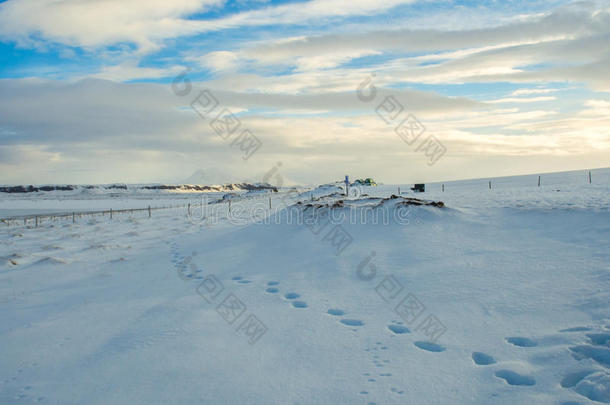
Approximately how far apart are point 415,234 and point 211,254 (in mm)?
5403

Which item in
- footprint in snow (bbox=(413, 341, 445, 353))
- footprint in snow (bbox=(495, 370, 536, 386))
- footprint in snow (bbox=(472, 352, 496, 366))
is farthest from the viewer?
footprint in snow (bbox=(413, 341, 445, 353))

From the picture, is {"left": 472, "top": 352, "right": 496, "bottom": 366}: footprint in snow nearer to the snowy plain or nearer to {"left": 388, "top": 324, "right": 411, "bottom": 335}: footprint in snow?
the snowy plain

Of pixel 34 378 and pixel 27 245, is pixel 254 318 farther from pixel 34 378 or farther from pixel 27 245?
pixel 27 245

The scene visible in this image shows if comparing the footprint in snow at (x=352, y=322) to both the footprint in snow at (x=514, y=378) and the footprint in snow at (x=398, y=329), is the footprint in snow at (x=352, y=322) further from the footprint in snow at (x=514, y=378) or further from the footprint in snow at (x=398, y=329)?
the footprint in snow at (x=514, y=378)

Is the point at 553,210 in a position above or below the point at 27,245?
above

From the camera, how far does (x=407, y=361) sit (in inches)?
164

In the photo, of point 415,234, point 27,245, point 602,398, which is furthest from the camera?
point 27,245

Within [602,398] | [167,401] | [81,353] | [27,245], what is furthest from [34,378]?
[27,245]

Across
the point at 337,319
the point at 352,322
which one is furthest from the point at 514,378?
the point at 337,319

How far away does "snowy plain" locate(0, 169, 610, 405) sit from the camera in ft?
12.3

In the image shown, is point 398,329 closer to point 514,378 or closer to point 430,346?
point 430,346

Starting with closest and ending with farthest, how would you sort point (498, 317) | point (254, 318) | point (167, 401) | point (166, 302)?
1. point (167, 401)
2. point (498, 317)
3. point (254, 318)
4. point (166, 302)

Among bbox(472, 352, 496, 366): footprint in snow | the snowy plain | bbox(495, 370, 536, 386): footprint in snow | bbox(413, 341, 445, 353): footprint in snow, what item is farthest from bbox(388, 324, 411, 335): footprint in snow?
bbox(495, 370, 536, 386): footprint in snow

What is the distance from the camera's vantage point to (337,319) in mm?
5449
